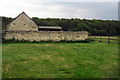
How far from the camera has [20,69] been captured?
8.70 m

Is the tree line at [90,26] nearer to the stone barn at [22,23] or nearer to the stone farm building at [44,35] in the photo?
the stone barn at [22,23]

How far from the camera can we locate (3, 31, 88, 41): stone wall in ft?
72.1

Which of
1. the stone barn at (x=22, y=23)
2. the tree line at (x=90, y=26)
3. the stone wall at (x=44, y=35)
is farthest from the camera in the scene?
the tree line at (x=90, y=26)

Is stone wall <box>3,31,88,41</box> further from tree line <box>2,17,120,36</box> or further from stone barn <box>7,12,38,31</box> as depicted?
tree line <box>2,17,120,36</box>

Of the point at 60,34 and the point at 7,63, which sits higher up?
the point at 60,34

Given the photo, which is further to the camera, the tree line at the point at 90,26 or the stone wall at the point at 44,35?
the tree line at the point at 90,26

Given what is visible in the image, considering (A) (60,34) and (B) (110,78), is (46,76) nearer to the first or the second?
(B) (110,78)

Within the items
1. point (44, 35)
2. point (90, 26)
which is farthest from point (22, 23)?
point (90, 26)

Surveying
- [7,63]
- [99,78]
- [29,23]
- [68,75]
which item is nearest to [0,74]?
[7,63]

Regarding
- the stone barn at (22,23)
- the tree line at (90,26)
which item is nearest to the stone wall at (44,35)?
the stone barn at (22,23)

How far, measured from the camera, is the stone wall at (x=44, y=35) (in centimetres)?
2197

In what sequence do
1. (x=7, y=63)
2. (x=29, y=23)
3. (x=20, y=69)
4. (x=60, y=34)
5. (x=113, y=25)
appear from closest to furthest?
1. (x=20, y=69)
2. (x=7, y=63)
3. (x=60, y=34)
4. (x=29, y=23)
5. (x=113, y=25)

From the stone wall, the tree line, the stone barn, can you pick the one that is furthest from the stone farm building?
the tree line

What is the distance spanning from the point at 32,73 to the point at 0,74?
5.12 ft
